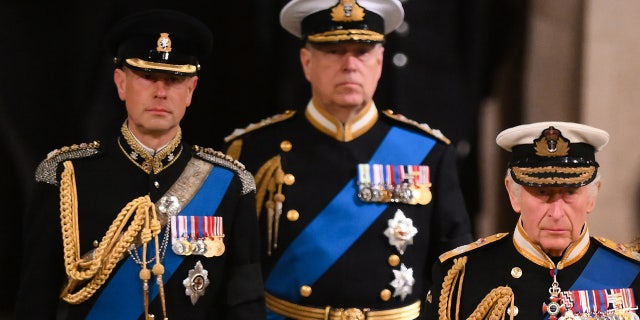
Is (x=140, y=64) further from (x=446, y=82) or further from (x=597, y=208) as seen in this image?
(x=597, y=208)

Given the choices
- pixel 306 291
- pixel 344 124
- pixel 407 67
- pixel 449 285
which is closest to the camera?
pixel 449 285

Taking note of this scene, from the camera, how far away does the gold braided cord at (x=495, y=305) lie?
1.90m

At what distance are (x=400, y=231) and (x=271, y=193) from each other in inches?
14.5

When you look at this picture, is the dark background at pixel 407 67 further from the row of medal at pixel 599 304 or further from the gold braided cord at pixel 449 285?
the row of medal at pixel 599 304

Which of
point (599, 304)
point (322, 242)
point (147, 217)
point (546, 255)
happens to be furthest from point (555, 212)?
point (147, 217)

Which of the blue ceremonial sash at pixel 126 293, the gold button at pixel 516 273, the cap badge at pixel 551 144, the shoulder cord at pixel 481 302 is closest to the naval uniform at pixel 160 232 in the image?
→ the blue ceremonial sash at pixel 126 293

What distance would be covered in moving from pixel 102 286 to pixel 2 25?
3.84ft

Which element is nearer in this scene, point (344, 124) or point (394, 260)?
point (394, 260)

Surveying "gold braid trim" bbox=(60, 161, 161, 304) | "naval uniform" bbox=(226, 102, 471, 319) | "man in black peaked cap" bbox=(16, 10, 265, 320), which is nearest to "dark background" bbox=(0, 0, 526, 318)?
"naval uniform" bbox=(226, 102, 471, 319)

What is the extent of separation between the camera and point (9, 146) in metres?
2.81

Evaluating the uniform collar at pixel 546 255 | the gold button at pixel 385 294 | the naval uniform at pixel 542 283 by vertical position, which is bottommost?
the gold button at pixel 385 294

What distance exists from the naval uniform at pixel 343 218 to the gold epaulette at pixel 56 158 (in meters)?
0.55

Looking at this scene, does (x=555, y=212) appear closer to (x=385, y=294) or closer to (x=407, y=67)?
(x=385, y=294)

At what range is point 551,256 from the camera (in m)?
1.91
